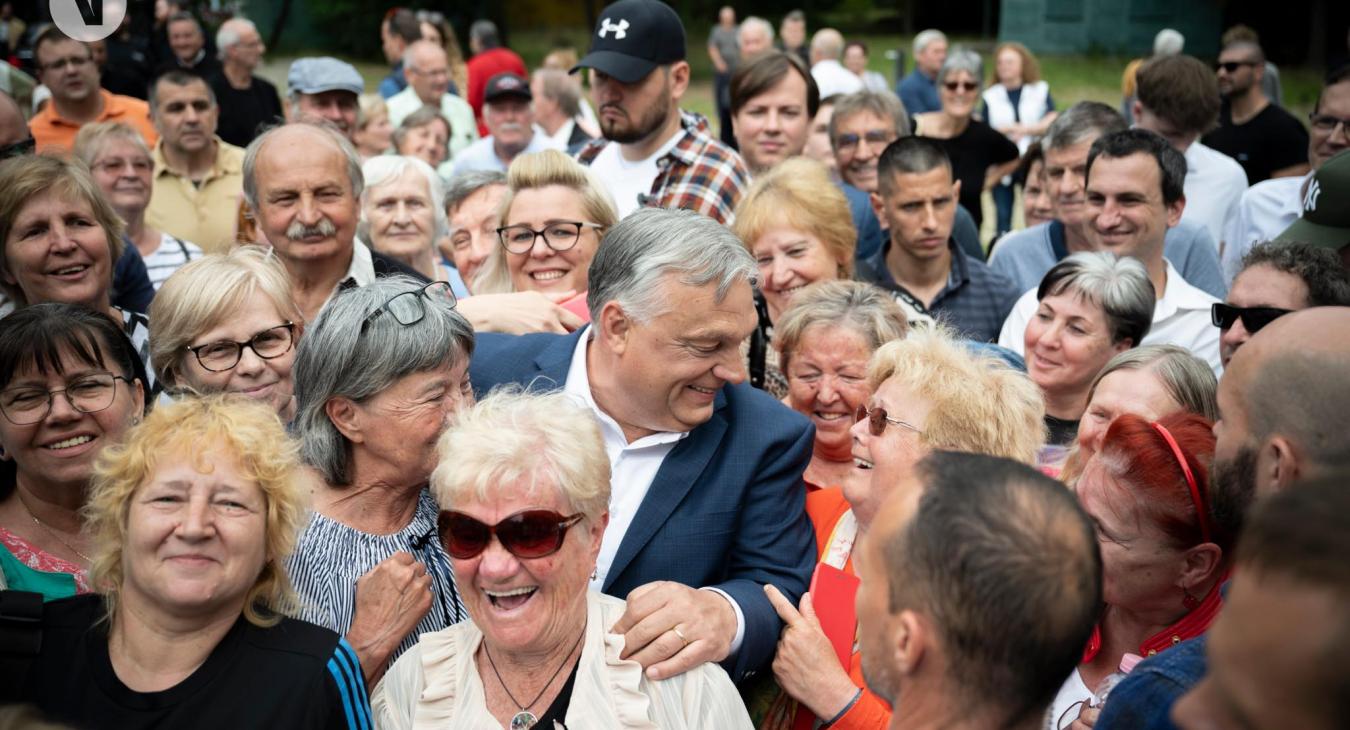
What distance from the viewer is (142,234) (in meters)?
5.98

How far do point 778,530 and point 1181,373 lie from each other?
126 centimetres

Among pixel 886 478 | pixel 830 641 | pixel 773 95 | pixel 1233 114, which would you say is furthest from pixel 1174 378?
pixel 1233 114

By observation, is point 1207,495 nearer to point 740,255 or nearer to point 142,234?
point 740,255

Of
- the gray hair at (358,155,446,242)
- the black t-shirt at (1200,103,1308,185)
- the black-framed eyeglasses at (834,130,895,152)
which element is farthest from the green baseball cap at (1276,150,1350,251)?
the black t-shirt at (1200,103,1308,185)

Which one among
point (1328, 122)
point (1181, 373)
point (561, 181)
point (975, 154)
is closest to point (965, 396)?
point (1181, 373)

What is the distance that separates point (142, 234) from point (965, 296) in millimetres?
4022

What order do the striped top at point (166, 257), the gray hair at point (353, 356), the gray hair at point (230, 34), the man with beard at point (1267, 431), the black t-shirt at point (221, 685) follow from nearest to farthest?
the man with beard at point (1267, 431) → the black t-shirt at point (221, 685) → the gray hair at point (353, 356) → the striped top at point (166, 257) → the gray hair at point (230, 34)

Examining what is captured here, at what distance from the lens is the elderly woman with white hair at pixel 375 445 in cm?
303

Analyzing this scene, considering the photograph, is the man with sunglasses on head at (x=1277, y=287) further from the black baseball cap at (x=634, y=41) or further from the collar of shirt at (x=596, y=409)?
the black baseball cap at (x=634, y=41)

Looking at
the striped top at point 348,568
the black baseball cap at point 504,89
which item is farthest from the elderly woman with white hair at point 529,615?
the black baseball cap at point 504,89

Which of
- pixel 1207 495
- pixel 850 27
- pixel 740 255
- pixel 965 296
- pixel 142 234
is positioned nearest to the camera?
pixel 1207 495

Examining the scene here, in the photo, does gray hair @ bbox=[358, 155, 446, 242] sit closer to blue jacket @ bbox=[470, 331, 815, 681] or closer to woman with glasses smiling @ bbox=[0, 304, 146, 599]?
woman with glasses smiling @ bbox=[0, 304, 146, 599]

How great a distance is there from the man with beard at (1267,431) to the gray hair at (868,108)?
183 inches

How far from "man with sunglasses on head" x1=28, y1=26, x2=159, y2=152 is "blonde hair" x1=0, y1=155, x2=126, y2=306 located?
374cm
